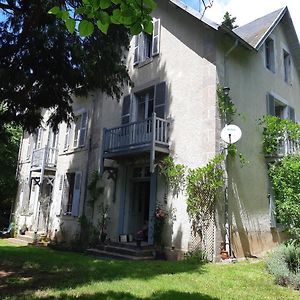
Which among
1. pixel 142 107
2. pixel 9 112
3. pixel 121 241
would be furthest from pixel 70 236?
pixel 9 112

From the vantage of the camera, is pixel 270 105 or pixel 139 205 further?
pixel 139 205

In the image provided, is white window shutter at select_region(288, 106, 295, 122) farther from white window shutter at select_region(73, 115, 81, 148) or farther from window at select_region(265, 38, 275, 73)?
white window shutter at select_region(73, 115, 81, 148)

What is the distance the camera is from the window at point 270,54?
14.9 metres

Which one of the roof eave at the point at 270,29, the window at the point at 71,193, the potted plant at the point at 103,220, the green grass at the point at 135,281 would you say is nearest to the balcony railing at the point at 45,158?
the window at the point at 71,193

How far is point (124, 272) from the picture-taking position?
8.07 metres

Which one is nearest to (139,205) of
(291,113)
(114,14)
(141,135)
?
(141,135)

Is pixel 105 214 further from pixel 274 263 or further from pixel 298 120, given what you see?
pixel 298 120

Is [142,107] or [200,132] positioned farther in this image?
[142,107]

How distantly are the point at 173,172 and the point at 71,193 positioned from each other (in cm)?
738

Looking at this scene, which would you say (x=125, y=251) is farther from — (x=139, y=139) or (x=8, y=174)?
(x=8, y=174)

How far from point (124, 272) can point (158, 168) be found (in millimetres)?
4721

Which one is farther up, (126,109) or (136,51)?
(136,51)

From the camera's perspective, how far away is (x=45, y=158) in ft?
59.4

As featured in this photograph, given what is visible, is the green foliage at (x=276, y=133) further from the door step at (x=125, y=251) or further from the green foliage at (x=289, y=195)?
the door step at (x=125, y=251)
